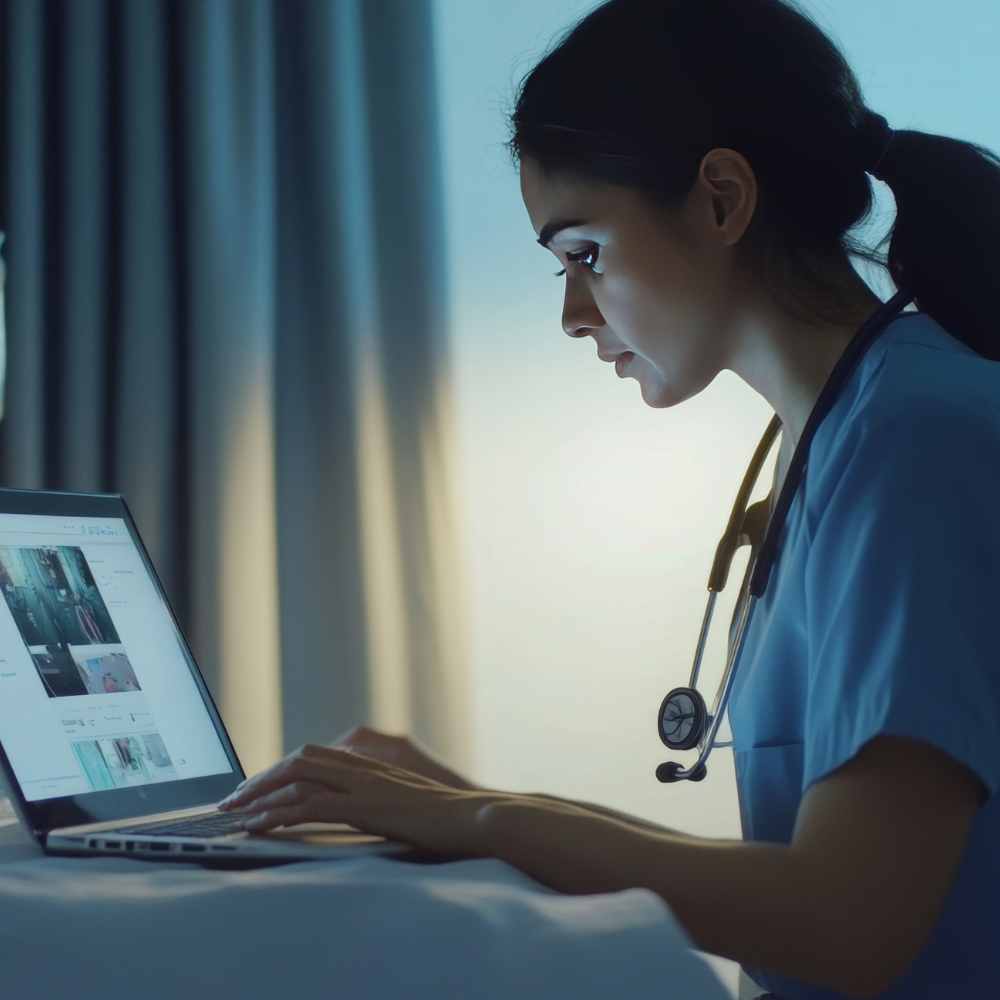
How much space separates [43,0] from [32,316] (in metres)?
0.49

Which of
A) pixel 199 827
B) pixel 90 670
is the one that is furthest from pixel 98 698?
pixel 199 827

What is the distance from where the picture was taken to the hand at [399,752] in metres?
0.96

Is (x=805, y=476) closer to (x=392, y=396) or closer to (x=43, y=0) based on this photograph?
(x=392, y=396)

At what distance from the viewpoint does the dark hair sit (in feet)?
3.02

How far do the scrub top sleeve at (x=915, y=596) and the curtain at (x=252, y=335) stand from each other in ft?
3.92

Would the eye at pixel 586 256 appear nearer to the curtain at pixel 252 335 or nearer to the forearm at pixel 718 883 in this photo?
the forearm at pixel 718 883

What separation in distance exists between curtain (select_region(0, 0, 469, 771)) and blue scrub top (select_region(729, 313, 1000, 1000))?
1056mm

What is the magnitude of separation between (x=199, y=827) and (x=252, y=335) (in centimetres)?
119

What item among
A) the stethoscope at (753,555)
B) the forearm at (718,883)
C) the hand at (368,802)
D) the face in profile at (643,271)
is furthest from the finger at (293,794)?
the face in profile at (643,271)

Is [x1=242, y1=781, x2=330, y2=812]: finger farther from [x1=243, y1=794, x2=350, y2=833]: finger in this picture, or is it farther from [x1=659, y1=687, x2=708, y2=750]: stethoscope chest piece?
[x1=659, y1=687, x2=708, y2=750]: stethoscope chest piece

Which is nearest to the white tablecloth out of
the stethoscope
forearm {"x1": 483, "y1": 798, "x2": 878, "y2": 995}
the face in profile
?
forearm {"x1": 483, "y1": 798, "x2": 878, "y2": 995}

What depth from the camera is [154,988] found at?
42 cm

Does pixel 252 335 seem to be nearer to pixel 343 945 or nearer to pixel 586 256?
pixel 586 256

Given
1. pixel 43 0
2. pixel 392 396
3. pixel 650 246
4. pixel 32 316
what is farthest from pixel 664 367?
pixel 43 0
